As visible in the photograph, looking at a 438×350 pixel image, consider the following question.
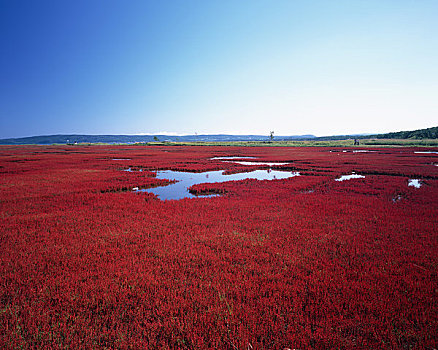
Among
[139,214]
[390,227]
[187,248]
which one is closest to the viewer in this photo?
[187,248]

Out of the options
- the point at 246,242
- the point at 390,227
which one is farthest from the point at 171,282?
the point at 390,227

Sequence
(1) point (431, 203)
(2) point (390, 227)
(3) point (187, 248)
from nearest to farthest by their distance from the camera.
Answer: (3) point (187, 248), (2) point (390, 227), (1) point (431, 203)

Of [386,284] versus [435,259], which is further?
[435,259]

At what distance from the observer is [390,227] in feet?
29.5

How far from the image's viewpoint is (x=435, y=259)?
652cm

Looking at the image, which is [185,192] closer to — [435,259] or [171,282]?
[171,282]

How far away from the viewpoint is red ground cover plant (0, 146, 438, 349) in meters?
3.95

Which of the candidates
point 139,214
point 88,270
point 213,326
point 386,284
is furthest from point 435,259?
point 139,214

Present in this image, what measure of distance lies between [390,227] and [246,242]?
5.78 m

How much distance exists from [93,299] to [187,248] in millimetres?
2935

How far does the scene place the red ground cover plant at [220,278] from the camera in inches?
155

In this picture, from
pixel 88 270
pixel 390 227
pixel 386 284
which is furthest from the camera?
pixel 390 227

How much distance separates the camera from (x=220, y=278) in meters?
5.66

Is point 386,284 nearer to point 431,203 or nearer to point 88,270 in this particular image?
point 88,270
